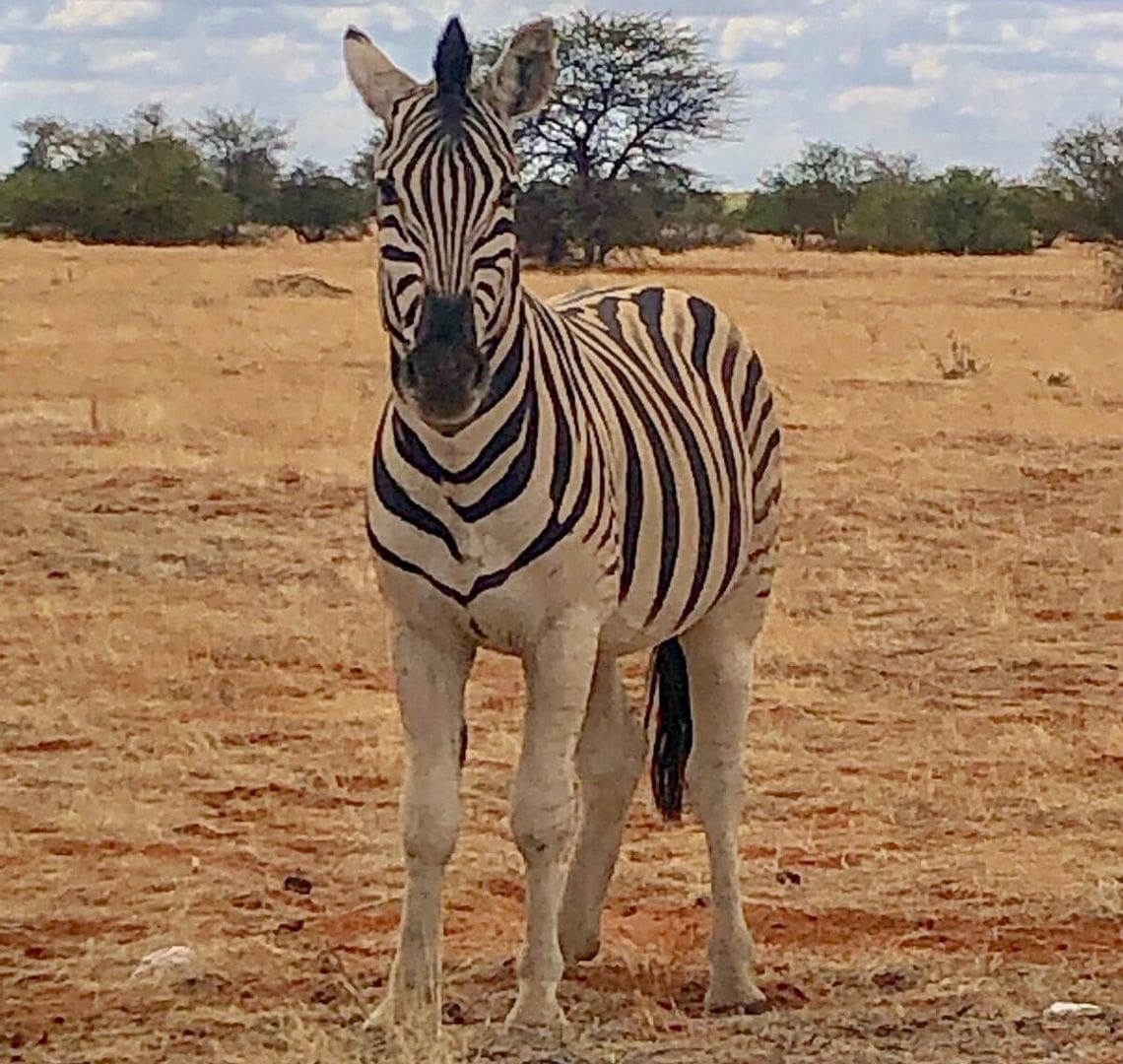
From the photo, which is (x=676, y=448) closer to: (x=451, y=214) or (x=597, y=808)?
(x=597, y=808)

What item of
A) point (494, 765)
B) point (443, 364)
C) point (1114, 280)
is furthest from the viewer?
point (1114, 280)

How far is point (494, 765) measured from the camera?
7422 millimetres

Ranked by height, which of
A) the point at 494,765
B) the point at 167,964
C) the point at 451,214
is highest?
the point at 451,214

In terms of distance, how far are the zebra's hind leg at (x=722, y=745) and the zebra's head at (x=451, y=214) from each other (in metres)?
1.32

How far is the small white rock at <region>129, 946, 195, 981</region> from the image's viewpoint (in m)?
5.20

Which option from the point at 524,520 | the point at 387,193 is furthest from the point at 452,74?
the point at 524,520

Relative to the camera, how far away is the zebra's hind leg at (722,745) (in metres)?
5.32

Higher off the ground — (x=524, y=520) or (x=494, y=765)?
(x=524, y=520)

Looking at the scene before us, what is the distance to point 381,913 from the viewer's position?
5902 mm

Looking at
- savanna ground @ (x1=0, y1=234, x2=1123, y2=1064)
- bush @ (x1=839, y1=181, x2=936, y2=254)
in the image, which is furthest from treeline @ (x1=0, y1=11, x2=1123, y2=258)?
savanna ground @ (x1=0, y1=234, x2=1123, y2=1064)

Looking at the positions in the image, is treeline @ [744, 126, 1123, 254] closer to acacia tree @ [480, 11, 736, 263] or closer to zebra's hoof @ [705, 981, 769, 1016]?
acacia tree @ [480, 11, 736, 263]

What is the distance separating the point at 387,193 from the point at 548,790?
1287 millimetres

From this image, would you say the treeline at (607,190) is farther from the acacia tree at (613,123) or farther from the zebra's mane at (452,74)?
the zebra's mane at (452,74)

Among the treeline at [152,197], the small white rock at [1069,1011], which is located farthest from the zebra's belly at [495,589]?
the treeline at [152,197]
